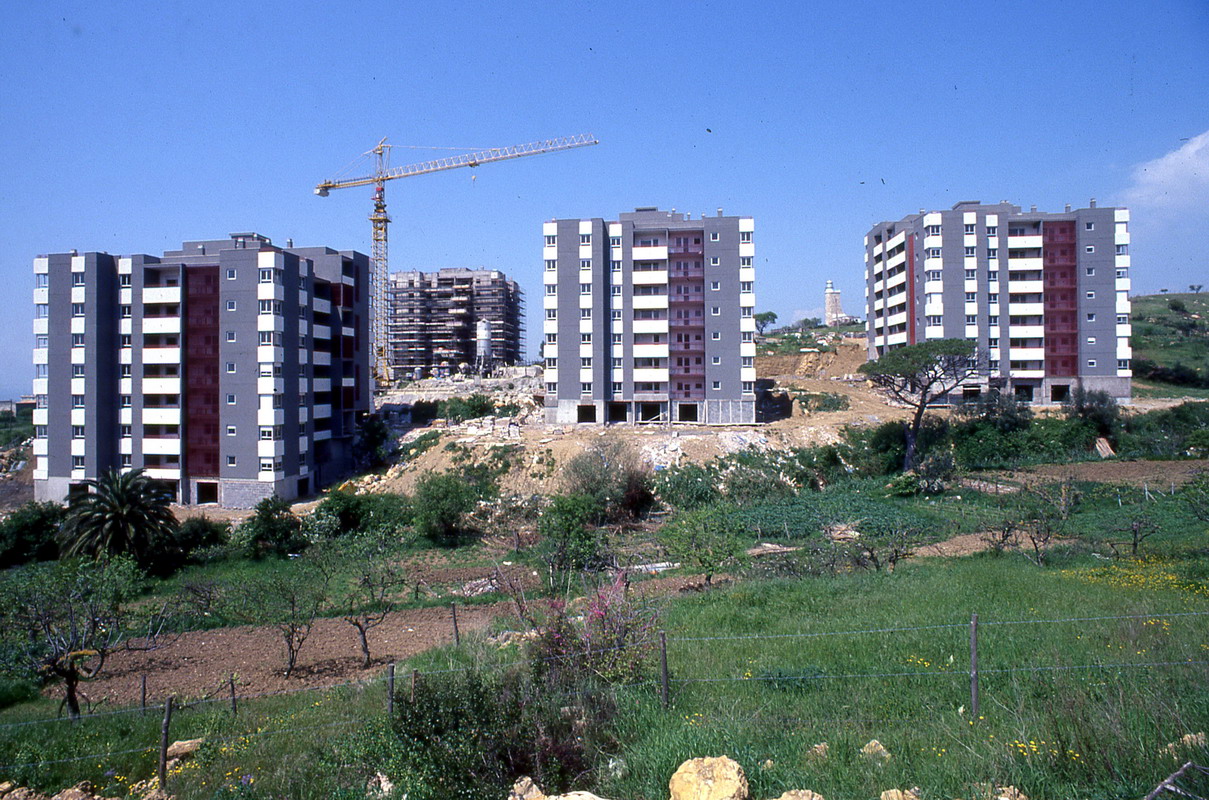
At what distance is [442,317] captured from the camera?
95.6 meters

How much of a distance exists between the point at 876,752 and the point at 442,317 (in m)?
94.1

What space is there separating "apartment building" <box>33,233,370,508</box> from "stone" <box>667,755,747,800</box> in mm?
38625

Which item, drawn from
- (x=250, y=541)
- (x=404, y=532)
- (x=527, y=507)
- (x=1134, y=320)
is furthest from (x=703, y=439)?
(x=1134, y=320)

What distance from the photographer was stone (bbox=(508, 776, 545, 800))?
6268 mm

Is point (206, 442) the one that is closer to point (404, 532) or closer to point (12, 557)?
point (12, 557)

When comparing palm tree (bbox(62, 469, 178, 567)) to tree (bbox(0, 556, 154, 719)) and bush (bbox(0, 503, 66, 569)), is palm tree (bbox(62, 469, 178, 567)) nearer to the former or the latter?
bush (bbox(0, 503, 66, 569))

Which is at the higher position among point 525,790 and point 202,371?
point 202,371

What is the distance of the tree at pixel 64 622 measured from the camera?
Answer: 1087cm

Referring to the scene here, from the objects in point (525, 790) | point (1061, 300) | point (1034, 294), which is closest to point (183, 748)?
point (525, 790)

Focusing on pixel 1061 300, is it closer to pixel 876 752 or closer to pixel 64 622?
pixel 876 752

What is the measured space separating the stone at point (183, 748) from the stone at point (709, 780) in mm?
6450

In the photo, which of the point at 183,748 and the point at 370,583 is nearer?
the point at 183,748

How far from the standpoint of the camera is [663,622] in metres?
12.4

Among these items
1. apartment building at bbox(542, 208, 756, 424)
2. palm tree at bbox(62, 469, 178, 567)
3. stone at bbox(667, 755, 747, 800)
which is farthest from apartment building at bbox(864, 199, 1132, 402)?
stone at bbox(667, 755, 747, 800)
